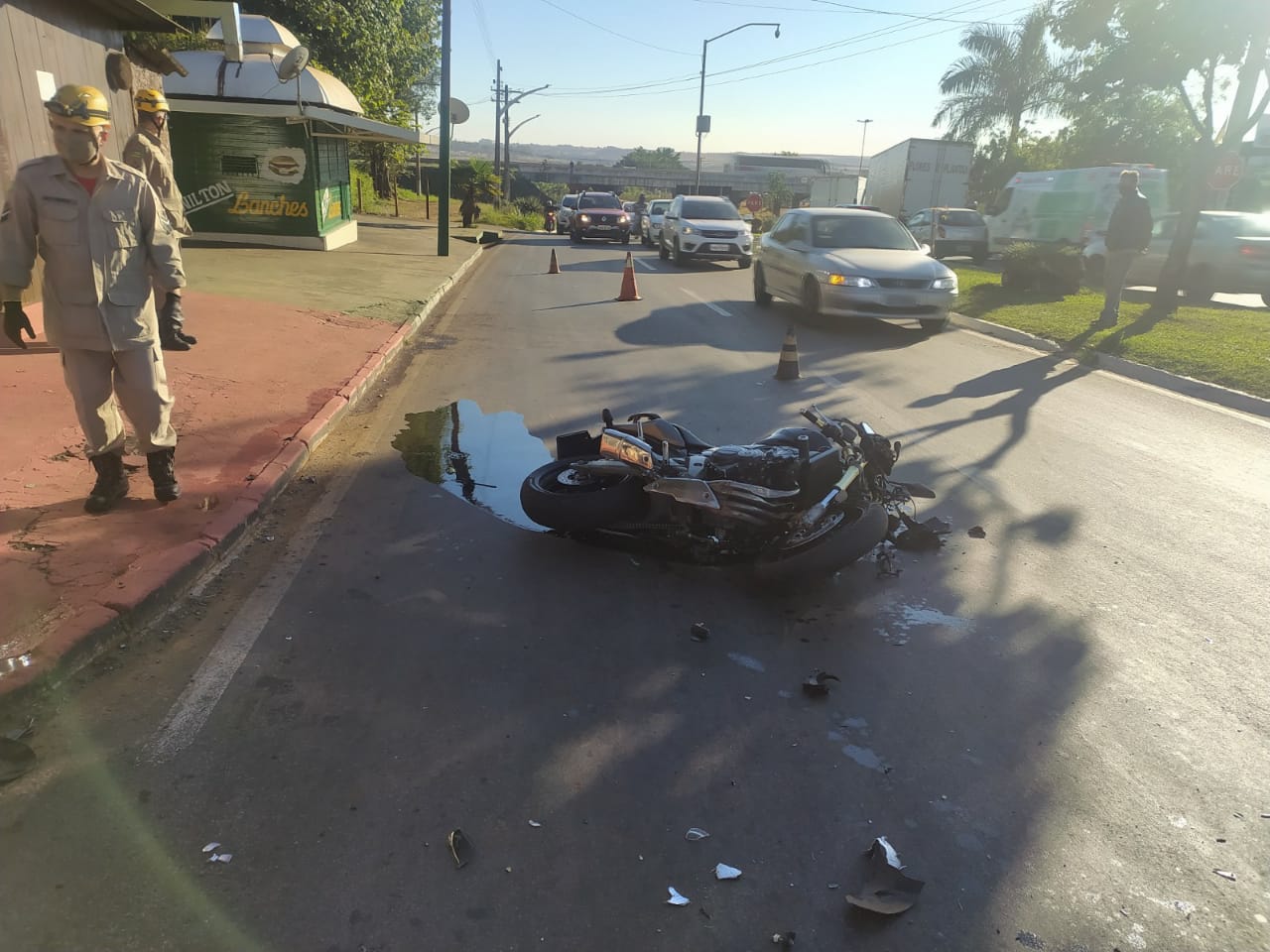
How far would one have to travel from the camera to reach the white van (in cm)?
2186

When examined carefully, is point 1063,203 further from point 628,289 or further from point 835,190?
point 835,190

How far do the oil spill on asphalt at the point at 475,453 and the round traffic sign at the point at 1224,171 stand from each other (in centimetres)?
1424

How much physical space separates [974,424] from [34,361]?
811 cm

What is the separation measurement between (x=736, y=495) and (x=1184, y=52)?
58.1 ft

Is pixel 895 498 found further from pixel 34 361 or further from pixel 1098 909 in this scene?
pixel 34 361

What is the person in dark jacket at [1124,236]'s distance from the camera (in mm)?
11562

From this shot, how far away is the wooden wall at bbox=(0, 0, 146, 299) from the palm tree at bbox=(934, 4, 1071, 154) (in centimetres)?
4477

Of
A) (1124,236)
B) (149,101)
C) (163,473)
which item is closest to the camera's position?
(163,473)

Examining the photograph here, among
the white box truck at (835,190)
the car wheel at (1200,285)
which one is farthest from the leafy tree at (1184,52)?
the white box truck at (835,190)

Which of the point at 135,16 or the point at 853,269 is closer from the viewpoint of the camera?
the point at 135,16

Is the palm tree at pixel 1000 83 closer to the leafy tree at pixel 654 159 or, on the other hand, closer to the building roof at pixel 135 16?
the building roof at pixel 135 16

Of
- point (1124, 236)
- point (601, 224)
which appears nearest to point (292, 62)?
point (1124, 236)

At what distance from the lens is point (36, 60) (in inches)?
341

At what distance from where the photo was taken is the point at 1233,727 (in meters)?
3.39
